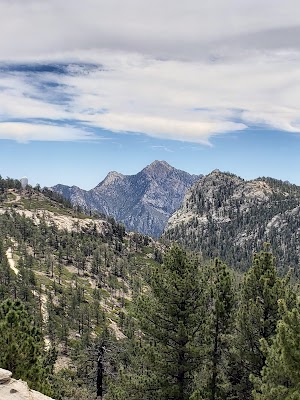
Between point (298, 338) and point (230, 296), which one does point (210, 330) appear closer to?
point (230, 296)

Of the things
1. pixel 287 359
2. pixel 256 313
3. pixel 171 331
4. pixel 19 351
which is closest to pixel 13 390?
pixel 19 351

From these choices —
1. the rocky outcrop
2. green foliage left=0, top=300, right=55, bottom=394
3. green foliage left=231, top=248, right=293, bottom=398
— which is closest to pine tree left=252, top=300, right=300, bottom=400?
Result: green foliage left=231, top=248, right=293, bottom=398

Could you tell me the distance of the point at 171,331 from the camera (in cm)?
3209

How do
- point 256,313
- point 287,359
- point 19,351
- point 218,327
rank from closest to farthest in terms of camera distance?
point 287,359 → point 19,351 → point 256,313 → point 218,327

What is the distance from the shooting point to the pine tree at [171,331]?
31000 mm

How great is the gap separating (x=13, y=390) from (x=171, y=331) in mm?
15767

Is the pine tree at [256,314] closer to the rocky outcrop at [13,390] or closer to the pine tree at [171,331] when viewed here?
the pine tree at [171,331]

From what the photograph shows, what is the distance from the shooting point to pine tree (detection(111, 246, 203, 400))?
102 feet

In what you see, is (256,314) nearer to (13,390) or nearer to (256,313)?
(256,313)

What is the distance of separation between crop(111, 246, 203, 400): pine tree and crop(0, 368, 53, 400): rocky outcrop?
43.7ft

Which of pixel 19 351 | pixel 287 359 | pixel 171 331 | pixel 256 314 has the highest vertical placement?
pixel 256 314

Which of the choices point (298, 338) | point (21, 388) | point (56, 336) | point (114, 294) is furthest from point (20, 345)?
point (114, 294)

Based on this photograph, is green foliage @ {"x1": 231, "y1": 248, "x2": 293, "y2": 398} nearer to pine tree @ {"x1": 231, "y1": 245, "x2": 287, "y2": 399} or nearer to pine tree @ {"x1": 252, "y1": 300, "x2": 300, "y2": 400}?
pine tree @ {"x1": 231, "y1": 245, "x2": 287, "y2": 399}

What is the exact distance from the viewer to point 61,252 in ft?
619
